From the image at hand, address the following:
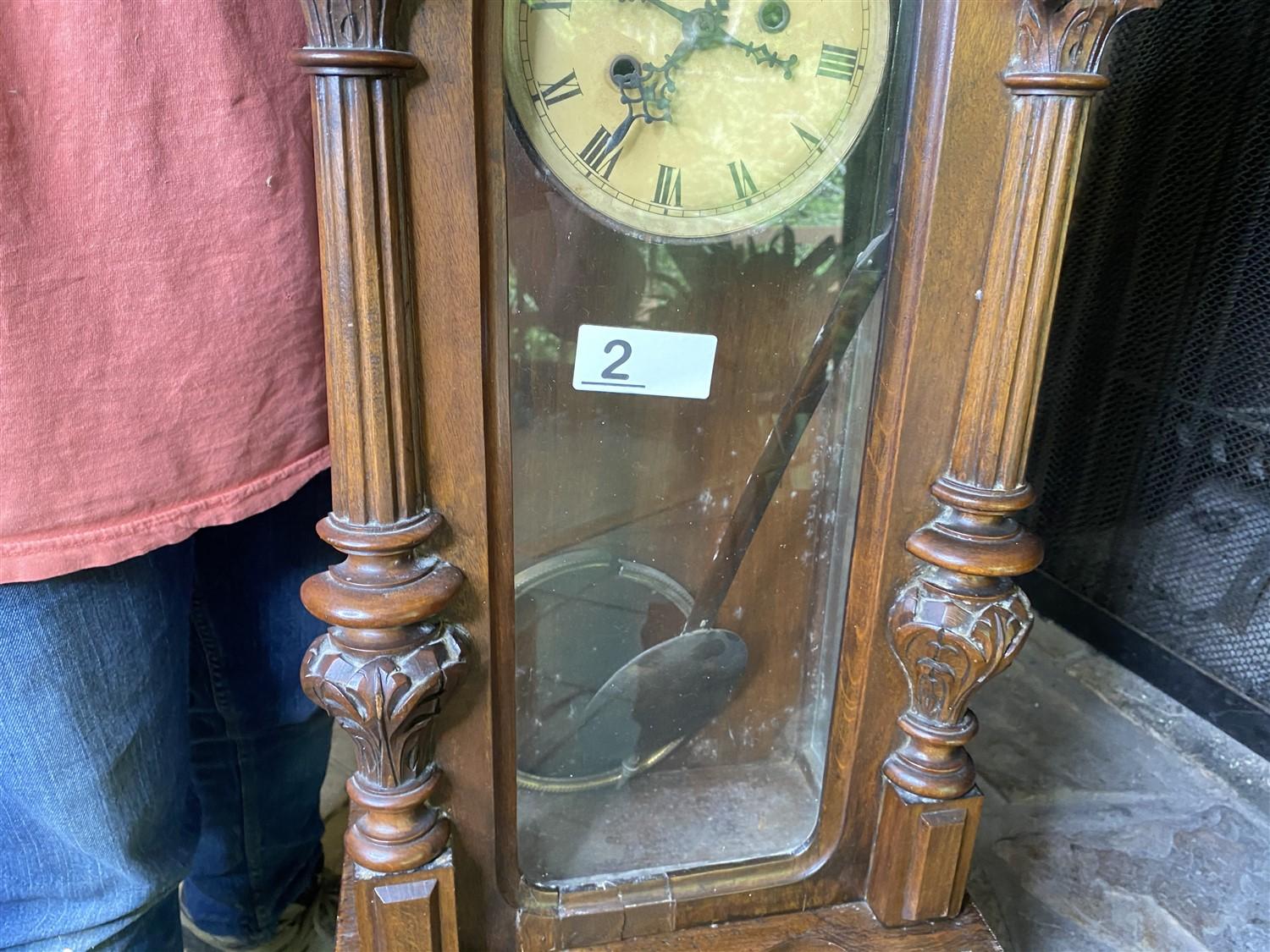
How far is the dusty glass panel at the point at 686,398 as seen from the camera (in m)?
0.51

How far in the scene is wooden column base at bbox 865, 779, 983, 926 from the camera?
63cm

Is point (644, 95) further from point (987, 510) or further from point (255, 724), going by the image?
point (255, 724)

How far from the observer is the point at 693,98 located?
0.52m

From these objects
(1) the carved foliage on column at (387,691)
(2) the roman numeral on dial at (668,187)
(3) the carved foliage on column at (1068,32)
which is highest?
(3) the carved foliage on column at (1068,32)

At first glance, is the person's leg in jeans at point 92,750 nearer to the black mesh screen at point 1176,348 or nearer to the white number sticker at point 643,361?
the white number sticker at point 643,361

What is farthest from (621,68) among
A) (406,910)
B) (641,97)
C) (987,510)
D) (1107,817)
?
(1107,817)

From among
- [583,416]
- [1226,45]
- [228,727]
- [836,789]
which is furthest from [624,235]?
[1226,45]

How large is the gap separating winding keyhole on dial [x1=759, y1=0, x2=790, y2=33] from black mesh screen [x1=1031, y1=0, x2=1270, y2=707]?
0.81 metres

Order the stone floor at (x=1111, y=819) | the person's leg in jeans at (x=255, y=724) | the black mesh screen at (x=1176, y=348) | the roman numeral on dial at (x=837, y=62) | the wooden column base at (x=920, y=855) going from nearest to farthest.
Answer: the roman numeral on dial at (x=837, y=62), the wooden column base at (x=920, y=855), the person's leg in jeans at (x=255, y=724), the stone floor at (x=1111, y=819), the black mesh screen at (x=1176, y=348)

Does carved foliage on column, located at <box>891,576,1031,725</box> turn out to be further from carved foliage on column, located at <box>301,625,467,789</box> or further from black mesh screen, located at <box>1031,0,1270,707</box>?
black mesh screen, located at <box>1031,0,1270,707</box>

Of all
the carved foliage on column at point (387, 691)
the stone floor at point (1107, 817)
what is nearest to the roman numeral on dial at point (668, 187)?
the carved foliage on column at point (387, 691)

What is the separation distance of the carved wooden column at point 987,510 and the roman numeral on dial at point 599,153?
0.22 m

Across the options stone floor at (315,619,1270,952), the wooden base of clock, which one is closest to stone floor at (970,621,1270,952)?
stone floor at (315,619,1270,952)

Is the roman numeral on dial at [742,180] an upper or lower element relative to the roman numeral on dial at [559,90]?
lower
